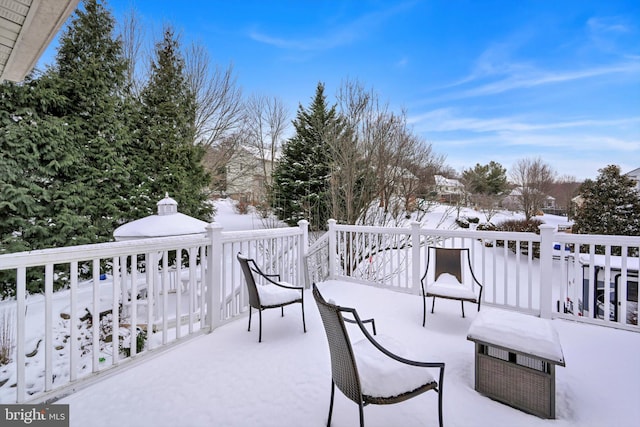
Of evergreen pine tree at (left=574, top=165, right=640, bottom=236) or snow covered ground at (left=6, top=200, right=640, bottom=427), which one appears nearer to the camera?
snow covered ground at (left=6, top=200, right=640, bottom=427)

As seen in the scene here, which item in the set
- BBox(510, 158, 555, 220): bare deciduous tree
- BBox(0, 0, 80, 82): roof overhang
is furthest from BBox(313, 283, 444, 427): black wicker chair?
BBox(510, 158, 555, 220): bare deciduous tree

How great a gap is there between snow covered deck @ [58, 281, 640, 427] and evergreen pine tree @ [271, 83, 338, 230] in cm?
697

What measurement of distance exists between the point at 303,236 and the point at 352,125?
4657 mm

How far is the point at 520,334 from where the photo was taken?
6.46 feet

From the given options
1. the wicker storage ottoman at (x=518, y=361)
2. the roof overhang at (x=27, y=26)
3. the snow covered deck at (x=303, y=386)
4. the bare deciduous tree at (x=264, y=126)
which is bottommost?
the snow covered deck at (x=303, y=386)

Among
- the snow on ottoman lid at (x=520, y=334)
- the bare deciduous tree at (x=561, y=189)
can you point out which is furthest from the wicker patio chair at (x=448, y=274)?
the bare deciduous tree at (x=561, y=189)

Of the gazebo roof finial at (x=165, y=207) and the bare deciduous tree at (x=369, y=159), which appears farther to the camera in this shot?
the bare deciduous tree at (x=369, y=159)

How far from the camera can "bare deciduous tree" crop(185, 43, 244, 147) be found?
11.0m

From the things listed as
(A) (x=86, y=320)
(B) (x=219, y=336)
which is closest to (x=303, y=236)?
(B) (x=219, y=336)

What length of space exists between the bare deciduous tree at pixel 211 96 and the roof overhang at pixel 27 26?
8.82m

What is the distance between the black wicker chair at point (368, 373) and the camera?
1509mm

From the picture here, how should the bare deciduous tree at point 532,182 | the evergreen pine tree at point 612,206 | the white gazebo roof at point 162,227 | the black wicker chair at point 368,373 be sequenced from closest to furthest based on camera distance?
1. the black wicker chair at point 368,373
2. the white gazebo roof at point 162,227
3. the evergreen pine tree at point 612,206
4. the bare deciduous tree at point 532,182

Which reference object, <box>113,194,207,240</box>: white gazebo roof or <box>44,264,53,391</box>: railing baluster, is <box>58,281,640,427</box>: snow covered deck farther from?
<box>113,194,207,240</box>: white gazebo roof

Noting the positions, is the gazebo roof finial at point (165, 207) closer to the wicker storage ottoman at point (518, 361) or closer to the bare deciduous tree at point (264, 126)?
the wicker storage ottoman at point (518, 361)
